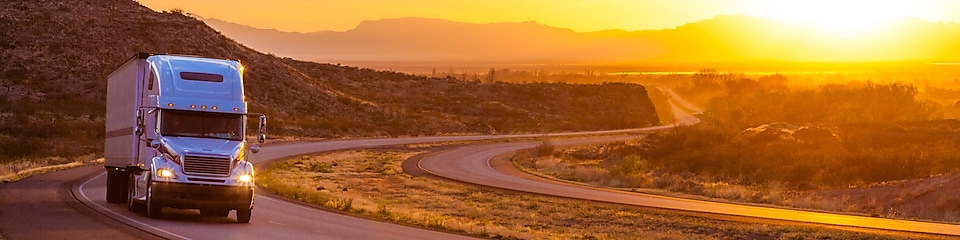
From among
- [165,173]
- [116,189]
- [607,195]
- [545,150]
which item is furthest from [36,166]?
[545,150]

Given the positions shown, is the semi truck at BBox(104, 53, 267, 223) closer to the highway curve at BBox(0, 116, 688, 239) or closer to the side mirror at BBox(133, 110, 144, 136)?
the side mirror at BBox(133, 110, 144, 136)

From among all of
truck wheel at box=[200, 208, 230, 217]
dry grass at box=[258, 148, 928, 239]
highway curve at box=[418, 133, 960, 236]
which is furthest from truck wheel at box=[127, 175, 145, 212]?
highway curve at box=[418, 133, 960, 236]

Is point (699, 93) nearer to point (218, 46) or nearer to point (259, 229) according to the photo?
point (218, 46)

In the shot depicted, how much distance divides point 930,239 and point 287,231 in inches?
623

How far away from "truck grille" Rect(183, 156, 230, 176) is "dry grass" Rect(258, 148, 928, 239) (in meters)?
5.18

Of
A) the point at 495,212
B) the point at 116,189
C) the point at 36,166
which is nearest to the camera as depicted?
the point at 116,189

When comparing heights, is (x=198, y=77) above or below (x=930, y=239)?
above

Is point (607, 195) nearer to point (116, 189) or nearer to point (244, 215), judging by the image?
point (116, 189)

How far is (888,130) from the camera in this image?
68.6m

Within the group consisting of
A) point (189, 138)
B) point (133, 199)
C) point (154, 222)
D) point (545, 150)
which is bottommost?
point (545, 150)

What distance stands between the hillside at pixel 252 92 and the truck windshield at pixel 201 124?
143 feet

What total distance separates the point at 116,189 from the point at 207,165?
6.01 metres

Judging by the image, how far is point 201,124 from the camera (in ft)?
78.7

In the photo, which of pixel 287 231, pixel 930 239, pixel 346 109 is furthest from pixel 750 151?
pixel 346 109
